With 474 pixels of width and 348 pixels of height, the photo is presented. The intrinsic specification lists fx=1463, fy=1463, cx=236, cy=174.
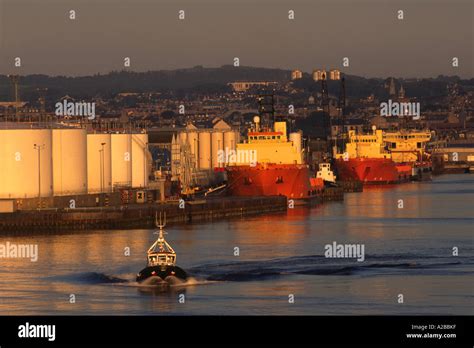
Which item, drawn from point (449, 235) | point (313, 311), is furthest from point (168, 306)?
point (449, 235)

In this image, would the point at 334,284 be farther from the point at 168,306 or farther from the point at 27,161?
the point at 27,161

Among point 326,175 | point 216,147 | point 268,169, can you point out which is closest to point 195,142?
point 216,147

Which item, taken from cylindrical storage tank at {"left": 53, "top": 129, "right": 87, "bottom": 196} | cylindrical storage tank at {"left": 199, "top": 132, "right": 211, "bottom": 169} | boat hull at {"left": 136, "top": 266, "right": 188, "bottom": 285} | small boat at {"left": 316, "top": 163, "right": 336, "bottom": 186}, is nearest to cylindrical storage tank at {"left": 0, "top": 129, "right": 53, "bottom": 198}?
cylindrical storage tank at {"left": 53, "top": 129, "right": 87, "bottom": 196}

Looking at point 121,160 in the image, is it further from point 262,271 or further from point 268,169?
point 262,271

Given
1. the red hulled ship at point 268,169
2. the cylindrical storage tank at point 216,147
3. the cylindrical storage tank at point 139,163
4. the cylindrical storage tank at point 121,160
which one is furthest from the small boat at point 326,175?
the cylindrical storage tank at point 121,160
